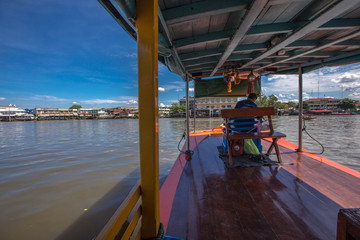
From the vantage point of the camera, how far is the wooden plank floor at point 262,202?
1.31m

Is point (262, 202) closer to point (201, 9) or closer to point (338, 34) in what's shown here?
point (201, 9)

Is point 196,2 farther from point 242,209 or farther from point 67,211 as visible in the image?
point 67,211

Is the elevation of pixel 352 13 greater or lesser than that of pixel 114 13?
greater

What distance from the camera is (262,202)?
1.70 m

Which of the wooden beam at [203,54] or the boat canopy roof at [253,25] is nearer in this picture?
the boat canopy roof at [253,25]

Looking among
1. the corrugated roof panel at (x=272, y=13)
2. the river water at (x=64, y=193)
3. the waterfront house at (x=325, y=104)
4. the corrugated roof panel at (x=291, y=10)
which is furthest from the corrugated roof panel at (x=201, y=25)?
the waterfront house at (x=325, y=104)

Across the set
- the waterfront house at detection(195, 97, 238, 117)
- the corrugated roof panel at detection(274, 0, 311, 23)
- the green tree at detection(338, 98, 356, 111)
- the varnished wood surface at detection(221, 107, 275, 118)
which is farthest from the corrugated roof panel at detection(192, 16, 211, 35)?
the green tree at detection(338, 98, 356, 111)

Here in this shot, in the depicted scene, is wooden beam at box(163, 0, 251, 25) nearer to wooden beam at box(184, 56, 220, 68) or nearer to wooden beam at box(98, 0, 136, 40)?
wooden beam at box(98, 0, 136, 40)

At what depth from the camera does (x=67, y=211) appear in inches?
126

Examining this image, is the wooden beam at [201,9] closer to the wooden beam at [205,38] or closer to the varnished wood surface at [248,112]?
the wooden beam at [205,38]

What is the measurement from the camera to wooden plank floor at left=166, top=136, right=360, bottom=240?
A: 4.28ft

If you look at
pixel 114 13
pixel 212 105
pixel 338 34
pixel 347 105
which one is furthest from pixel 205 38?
pixel 347 105

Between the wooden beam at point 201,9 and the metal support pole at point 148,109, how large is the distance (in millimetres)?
654

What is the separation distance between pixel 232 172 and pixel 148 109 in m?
2.02
